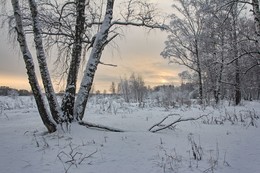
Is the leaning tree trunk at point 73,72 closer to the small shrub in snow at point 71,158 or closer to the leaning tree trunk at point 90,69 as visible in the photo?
the leaning tree trunk at point 90,69

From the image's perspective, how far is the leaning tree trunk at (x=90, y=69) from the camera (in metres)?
6.05

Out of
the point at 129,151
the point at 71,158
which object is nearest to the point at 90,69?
the point at 129,151

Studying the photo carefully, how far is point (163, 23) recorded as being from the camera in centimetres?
693

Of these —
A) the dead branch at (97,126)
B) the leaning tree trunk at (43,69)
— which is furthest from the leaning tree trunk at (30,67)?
the dead branch at (97,126)

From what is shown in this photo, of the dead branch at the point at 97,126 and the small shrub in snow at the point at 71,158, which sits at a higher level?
the dead branch at the point at 97,126

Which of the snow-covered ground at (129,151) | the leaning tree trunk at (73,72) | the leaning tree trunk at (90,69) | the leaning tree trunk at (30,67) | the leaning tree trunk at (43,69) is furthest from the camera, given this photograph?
the leaning tree trunk at (90,69)

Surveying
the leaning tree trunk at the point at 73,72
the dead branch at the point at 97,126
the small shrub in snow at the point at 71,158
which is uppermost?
the leaning tree trunk at the point at 73,72

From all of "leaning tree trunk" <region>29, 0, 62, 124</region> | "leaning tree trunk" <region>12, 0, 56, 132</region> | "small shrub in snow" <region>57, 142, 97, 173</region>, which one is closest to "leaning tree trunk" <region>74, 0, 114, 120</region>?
"leaning tree trunk" <region>29, 0, 62, 124</region>

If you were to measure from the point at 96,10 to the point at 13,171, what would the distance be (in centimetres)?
483

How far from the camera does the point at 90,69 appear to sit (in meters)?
6.18

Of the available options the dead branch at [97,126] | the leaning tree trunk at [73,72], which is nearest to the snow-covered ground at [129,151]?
the dead branch at [97,126]

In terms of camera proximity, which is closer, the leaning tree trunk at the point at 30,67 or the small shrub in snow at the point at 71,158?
the small shrub in snow at the point at 71,158

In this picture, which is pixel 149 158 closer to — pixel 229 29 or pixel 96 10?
pixel 96 10

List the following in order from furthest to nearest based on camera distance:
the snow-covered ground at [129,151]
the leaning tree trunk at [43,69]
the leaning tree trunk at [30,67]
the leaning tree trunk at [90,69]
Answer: the leaning tree trunk at [90,69], the leaning tree trunk at [43,69], the leaning tree trunk at [30,67], the snow-covered ground at [129,151]
